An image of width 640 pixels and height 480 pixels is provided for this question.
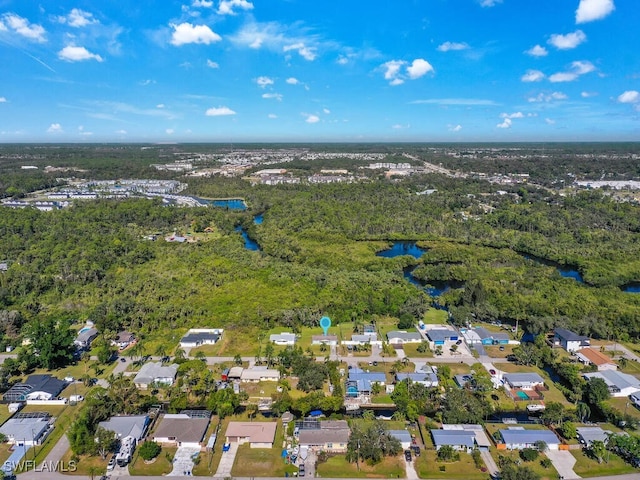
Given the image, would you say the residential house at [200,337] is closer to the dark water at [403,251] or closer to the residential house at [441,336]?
the residential house at [441,336]

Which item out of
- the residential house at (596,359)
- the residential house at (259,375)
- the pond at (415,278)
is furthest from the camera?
the pond at (415,278)

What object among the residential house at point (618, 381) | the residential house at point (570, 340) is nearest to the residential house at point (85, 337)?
the residential house at point (618, 381)

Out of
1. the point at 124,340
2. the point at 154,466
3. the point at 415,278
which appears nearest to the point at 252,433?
the point at 154,466

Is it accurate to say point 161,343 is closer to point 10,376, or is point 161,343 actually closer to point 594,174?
point 10,376

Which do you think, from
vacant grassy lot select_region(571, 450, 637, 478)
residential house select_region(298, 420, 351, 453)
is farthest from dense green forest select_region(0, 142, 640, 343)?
vacant grassy lot select_region(571, 450, 637, 478)

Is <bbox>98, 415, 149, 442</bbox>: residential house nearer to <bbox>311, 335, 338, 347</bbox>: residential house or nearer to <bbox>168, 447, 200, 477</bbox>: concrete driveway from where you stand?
<bbox>168, 447, 200, 477</bbox>: concrete driveway

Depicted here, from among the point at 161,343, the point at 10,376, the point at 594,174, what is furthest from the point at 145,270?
the point at 594,174

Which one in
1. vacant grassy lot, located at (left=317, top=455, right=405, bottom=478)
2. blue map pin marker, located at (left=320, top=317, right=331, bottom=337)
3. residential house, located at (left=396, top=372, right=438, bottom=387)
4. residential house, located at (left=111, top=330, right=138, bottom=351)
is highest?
blue map pin marker, located at (left=320, top=317, right=331, bottom=337)
